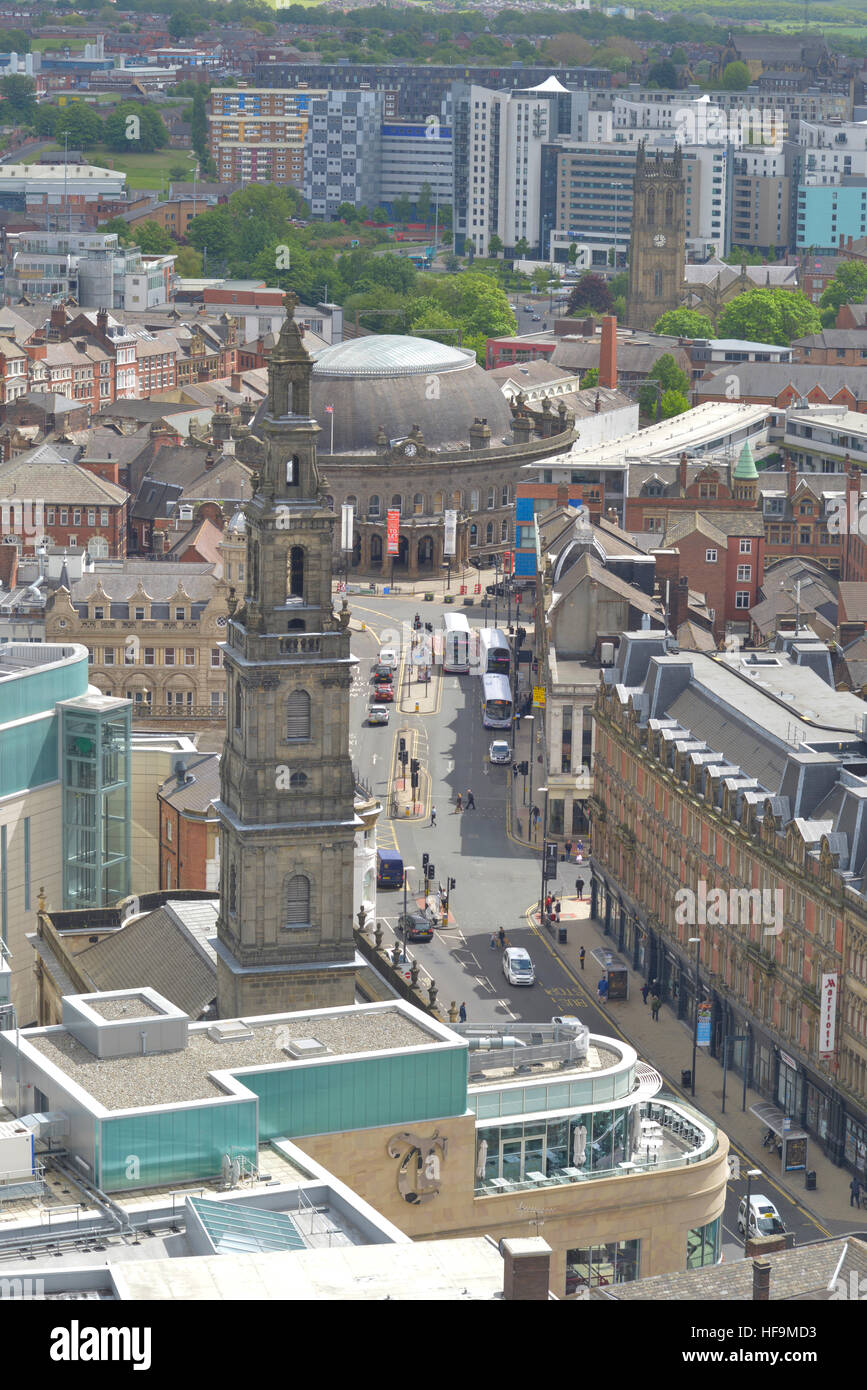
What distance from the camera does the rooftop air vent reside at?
78125 mm

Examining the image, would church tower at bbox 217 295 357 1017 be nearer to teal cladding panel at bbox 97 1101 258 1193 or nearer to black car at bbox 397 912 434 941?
teal cladding panel at bbox 97 1101 258 1193

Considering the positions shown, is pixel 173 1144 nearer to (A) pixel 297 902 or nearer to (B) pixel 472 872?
(A) pixel 297 902

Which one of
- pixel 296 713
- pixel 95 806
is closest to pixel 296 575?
pixel 296 713

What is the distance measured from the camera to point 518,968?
11831cm

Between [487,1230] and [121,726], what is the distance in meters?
38.6

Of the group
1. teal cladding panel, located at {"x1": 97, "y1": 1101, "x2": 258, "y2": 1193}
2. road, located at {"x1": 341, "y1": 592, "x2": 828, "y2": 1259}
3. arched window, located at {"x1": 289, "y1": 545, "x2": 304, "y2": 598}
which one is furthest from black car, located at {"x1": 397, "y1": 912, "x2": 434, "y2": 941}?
teal cladding panel, located at {"x1": 97, "y1": 1101, "x2": 258, "y2": 1193}

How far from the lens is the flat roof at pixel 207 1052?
74.8 m

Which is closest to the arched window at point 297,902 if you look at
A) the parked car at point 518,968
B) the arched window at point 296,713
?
the arched window at point 296,713

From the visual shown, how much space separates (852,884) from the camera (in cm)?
10019

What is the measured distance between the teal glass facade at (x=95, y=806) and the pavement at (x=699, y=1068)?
21.5 m

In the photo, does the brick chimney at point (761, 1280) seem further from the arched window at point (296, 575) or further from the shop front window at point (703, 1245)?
the arched window at point (296, 575)

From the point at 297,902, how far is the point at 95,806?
2405 cm

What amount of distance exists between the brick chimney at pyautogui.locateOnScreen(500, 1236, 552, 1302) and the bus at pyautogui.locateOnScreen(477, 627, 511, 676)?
4501 inches
